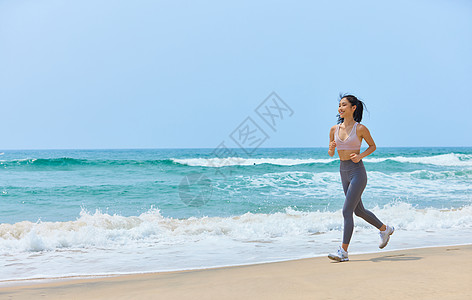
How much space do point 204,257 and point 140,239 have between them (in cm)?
184

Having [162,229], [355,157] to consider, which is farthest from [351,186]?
[162,229]

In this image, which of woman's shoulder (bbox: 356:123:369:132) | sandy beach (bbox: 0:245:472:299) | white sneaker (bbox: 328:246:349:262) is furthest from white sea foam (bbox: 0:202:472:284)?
woman's shoulder (bbox: 356:123:369:132)

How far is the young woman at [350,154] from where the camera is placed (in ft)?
14.7

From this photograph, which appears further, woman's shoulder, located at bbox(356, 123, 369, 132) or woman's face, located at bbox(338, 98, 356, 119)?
woman's face, located at bbox(338, 98, 356, 119)

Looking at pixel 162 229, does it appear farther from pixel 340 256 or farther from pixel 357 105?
pixel 357 105

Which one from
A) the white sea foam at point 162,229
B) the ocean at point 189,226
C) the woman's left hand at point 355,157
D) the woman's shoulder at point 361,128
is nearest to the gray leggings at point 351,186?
the woman's left hand at point 355,157

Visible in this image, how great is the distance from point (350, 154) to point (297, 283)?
1.64 metres

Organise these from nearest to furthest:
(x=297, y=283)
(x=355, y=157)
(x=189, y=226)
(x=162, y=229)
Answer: (x=297, y=283) → (x=355, y=157) → (x=162, y=229) → (x=189, y=226)

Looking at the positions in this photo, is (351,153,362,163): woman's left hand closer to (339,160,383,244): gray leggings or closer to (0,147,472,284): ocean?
(339,160,383,244): gray leggings

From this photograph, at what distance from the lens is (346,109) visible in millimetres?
4598

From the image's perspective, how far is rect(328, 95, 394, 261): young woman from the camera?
4.47 m

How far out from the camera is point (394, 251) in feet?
18.0

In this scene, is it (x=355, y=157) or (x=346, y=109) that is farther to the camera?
(x=346, y=109)

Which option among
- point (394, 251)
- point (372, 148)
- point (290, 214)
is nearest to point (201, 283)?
point (372, 148)
